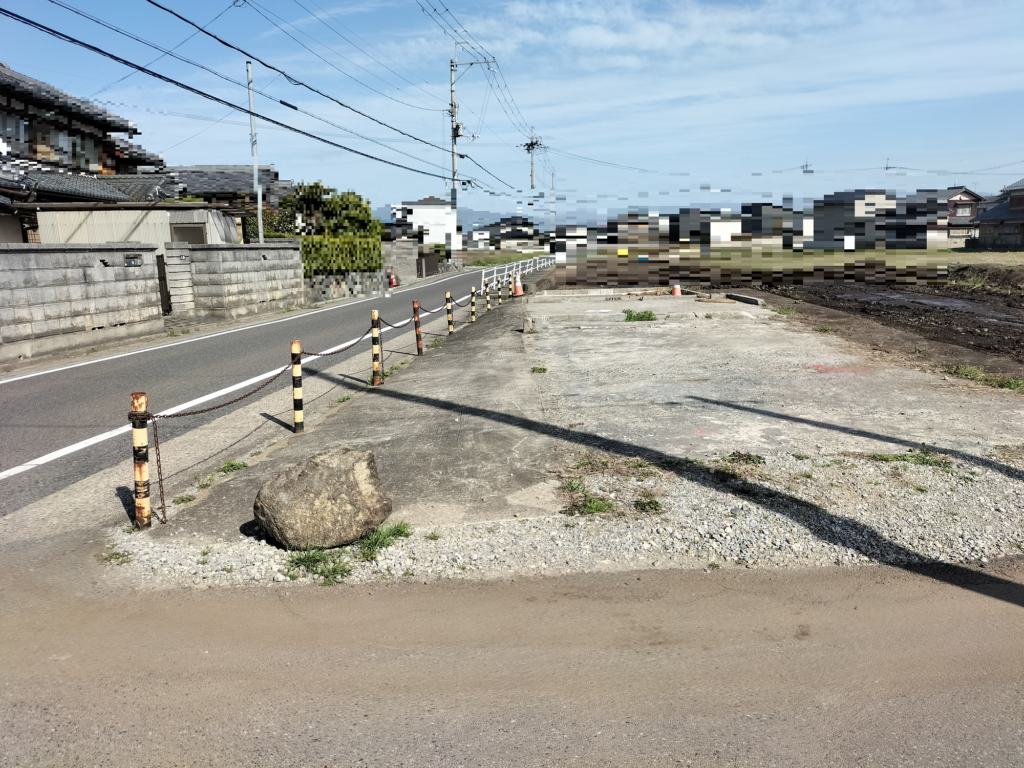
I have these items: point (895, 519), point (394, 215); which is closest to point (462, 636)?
point (895, 519)

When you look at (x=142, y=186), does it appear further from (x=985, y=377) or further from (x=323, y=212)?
(x=985, y=377)

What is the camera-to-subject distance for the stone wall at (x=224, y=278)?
63.2 feet

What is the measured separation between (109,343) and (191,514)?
1152cm

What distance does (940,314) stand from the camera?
21.3 meters

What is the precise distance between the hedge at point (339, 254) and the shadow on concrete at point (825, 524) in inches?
861

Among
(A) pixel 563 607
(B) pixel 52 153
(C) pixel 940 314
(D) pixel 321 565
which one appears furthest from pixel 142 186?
(A) pixel 563 607

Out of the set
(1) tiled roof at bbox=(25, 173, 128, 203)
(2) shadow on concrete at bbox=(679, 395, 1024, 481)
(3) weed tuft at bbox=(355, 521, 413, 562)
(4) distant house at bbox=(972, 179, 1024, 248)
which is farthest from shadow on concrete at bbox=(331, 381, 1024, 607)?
(4) distant house at bbox=(972, 179, 1024, 248)

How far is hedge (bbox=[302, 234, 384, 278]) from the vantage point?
27.7 m

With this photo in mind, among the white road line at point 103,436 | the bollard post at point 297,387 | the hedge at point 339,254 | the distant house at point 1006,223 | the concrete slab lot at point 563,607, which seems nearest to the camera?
the concrete slab lot at point 563,607

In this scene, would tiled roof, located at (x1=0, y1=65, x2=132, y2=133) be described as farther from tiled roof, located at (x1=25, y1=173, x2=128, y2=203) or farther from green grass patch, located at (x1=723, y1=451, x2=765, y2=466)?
green grass patch, located at (x1=723, y1=451, x2=765, y2=466)

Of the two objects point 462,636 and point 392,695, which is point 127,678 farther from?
point 462,636

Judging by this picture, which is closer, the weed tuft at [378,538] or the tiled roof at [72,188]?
the weed tuft at [378,538]

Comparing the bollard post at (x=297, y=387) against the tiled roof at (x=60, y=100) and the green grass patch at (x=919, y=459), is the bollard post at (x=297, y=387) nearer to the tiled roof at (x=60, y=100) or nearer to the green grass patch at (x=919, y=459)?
the green grass patch at (x=919, y=459)

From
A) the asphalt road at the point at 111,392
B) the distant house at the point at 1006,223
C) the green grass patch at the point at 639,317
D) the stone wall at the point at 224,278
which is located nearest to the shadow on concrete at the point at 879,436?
the asphalt road at the point at 111,392
